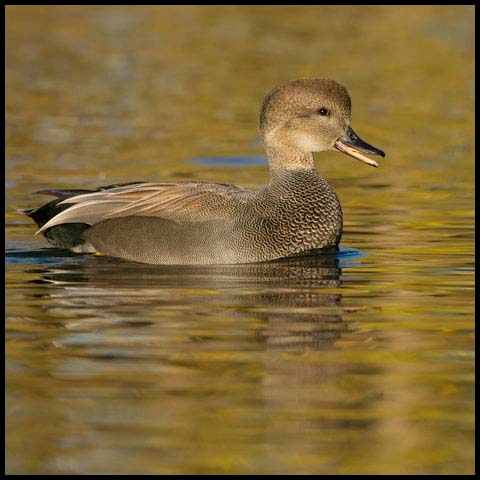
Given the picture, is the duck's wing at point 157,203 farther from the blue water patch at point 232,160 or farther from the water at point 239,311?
the blue water patch at point 232,160

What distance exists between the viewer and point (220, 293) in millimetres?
10148

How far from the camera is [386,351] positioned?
27.7 feet

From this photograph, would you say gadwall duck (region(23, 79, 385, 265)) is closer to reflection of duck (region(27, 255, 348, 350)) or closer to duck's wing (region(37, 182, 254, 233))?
duck's wing (region(37, 182, 254, 233))

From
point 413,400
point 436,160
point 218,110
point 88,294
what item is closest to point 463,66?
point 218,110

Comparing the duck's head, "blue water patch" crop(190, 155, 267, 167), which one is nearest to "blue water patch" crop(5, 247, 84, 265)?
the duck's head

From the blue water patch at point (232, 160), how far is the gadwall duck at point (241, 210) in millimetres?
4504

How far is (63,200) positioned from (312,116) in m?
1.98

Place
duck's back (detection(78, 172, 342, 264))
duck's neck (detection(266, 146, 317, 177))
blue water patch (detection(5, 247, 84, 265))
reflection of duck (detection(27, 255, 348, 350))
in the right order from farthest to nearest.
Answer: duck's neck (detection(266, 146, 317, 177)), blue water patch (detection(5, 247, 84, 265)), duck's back (detection(78, 172, 342, 264)), reflection of duck (detection(27, 255, 348, 350))

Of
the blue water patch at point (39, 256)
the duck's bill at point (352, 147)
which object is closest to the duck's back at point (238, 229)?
the blue water patch at point (39, 256)

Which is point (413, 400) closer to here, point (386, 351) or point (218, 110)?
point (386, 351)

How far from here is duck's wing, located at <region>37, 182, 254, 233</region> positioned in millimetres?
11273

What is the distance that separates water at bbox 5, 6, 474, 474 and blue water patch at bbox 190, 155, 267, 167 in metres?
0.03

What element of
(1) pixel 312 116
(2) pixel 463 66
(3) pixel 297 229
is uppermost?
(2) pixel 463 66

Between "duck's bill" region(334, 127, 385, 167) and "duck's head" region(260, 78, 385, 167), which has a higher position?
"duck's head" region(260, 78, 385, 167)
